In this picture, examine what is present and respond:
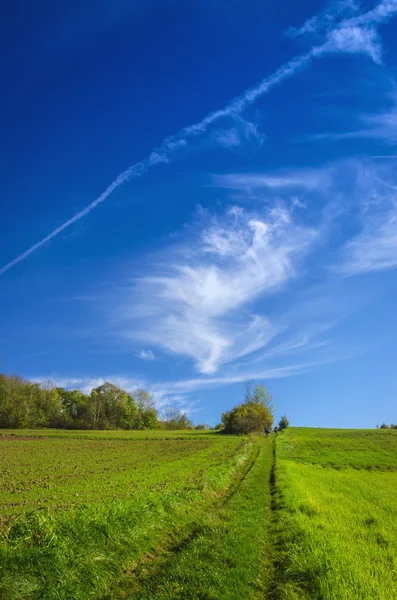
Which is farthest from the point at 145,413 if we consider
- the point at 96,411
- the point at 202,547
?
the point at 202,547

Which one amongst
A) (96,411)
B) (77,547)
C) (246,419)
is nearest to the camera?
(77,547)

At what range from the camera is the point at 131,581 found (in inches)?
359

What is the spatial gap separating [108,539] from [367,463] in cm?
3657

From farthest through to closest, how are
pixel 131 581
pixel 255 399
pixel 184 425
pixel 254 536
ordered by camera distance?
pixel 184 425 < pixel 255 399 < pixel 254 536 < pixel 131 581

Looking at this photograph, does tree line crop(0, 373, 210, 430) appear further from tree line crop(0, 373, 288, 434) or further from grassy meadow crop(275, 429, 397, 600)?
grassy meadow crop(275, 429, 397, 600)

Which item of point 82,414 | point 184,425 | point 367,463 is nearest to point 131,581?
point 367,463

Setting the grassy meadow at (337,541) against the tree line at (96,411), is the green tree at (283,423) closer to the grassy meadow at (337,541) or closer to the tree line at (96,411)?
the tree line at (96,411)

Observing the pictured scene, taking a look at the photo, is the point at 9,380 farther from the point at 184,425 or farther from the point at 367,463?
the point at 367,463

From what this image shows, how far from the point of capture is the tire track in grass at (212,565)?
8.15 meters

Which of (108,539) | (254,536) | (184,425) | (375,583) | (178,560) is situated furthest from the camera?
(184,425)

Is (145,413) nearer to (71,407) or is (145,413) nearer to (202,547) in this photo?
(71,407)

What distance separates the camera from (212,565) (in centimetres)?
937

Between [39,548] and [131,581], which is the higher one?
[39,548]

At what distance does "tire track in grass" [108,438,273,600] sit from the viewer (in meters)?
8.15
